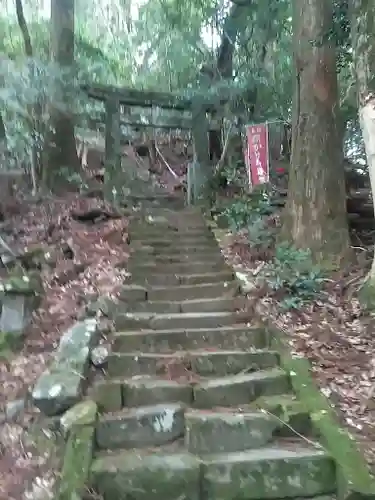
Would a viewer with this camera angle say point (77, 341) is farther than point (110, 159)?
No

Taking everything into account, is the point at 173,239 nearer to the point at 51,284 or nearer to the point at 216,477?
the point at 51,284

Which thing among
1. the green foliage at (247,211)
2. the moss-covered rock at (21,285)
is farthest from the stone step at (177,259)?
the moss-covered rock at (21,285)

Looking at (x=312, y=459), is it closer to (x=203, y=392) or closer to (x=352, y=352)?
(x=203, y=392)

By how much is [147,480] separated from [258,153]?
7.37m

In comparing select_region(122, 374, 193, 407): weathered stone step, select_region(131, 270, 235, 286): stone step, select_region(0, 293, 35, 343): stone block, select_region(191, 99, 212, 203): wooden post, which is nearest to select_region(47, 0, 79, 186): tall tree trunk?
select_region(191, 99, 212, 203): wooden post

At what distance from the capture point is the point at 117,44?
62.2ft

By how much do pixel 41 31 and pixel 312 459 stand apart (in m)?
13.6

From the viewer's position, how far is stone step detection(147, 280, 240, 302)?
6.85 m

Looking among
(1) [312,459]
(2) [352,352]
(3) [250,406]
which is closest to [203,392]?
(3) [250,406]

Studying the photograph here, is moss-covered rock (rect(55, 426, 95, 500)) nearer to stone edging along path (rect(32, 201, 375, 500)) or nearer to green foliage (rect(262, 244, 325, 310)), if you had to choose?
stone edging along path (rect(32, 201, 375, 500))

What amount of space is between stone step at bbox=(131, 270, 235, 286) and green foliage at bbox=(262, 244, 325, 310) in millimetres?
851

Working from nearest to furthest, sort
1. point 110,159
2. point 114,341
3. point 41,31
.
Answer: point 114,341, point 110,159, point 41,31

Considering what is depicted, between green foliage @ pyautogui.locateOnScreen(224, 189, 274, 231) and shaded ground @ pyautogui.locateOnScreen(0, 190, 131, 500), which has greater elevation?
green foliage @ pyautogui.locateOnScreen(224, 189, 274, 231)

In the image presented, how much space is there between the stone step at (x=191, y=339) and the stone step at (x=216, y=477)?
1701mm
